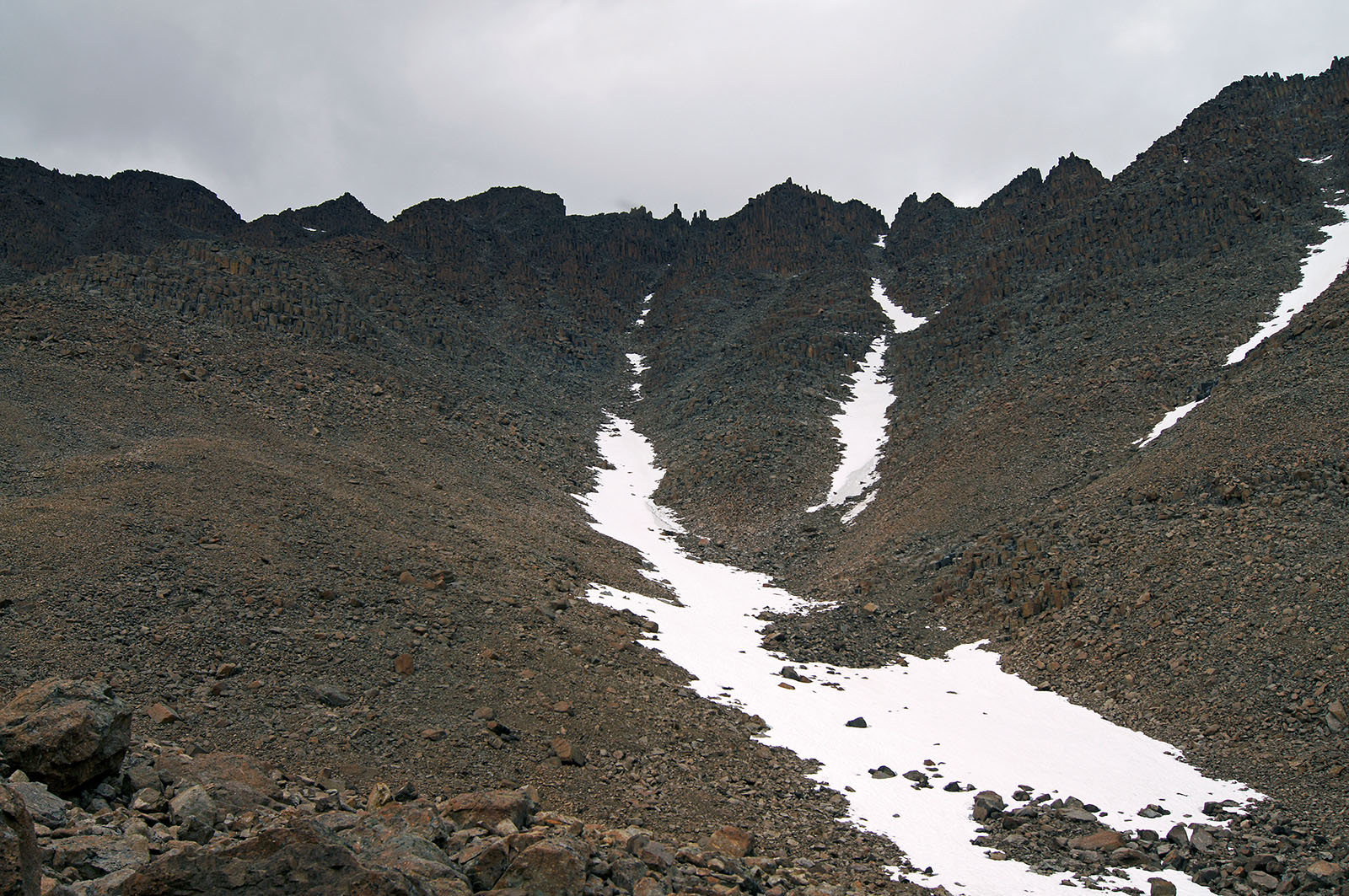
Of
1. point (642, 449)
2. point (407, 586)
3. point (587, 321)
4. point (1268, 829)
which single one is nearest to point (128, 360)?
point (407, 586)

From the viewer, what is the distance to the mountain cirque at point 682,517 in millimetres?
11672

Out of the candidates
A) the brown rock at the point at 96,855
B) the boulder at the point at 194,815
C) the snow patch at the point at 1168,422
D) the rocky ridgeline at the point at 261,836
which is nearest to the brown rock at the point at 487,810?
the rocky ridgeline at the point at 261,836

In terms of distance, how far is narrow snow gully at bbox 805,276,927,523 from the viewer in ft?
131

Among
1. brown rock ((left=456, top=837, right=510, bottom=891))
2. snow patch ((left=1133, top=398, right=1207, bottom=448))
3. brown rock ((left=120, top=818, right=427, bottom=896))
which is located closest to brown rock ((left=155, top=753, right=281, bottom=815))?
brown rock ((left=120, top=818, right=427, bottom=896))

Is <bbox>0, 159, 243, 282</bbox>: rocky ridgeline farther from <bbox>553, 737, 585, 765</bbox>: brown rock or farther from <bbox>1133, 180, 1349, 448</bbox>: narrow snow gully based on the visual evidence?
<bbox>1133, 180, 1349, 448</bbox>: narrow snow gully

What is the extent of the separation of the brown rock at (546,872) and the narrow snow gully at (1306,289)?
28.6 metres

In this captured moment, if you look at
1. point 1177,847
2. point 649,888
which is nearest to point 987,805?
point 1177,847

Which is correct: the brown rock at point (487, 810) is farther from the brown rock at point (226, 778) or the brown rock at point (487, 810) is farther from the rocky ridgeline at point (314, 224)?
the rocky ridgeline at point (314, 224)

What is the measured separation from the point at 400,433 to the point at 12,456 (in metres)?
17.0

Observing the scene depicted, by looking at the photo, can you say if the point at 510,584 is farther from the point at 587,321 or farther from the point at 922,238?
the point at 922,238

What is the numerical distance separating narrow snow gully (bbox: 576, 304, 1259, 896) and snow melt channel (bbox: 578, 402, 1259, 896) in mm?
35

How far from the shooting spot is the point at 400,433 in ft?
121

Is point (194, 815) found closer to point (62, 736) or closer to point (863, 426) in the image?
point (62, 736)

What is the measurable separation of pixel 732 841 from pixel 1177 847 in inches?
277
